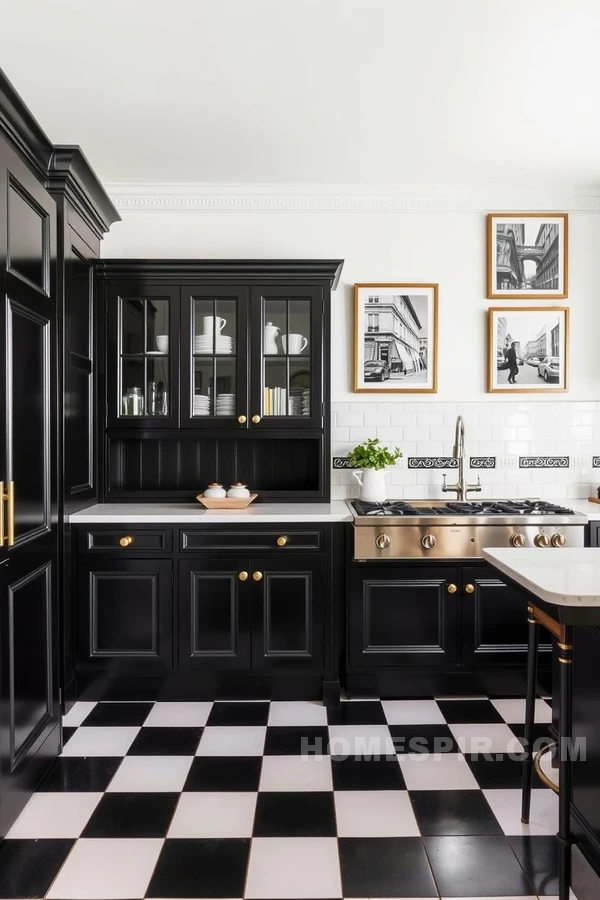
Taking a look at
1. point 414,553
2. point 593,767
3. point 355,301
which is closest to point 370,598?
point 414,553

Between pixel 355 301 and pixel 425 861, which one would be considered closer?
pixel 425 861

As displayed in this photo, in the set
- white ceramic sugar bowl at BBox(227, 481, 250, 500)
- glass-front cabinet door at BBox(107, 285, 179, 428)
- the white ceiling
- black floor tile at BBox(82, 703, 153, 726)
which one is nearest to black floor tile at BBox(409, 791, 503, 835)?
black floor tile at BBox(82, 703, 153, 726)

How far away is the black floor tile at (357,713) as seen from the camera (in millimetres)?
2889

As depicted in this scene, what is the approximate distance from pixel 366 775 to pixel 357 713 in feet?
1.80

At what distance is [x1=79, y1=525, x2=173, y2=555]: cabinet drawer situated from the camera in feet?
10.1

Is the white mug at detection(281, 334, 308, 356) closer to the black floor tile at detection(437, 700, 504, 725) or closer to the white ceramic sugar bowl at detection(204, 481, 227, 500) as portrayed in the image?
the white ceramic sugar bowl at detection(204, 481, 227, 500)

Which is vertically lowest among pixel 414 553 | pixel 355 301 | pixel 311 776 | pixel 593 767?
pixel 311 776

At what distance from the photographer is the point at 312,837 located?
2039mm

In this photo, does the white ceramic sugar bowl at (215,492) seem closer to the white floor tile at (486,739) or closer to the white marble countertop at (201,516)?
the white marble countertop at (201,516)

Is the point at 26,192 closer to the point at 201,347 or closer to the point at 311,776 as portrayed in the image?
the point at 201,347

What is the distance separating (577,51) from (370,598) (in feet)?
8.45

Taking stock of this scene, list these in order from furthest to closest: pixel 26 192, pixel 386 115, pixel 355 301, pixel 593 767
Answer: pixel 355 301 < pixel 386 115 < pixel 26 192 < pixel 593 767

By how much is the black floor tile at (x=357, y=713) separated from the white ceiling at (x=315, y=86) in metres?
2.92

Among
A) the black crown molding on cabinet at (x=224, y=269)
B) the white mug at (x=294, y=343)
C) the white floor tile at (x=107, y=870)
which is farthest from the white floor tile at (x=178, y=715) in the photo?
the black crown molding on cabinet at (x=224, y=269)
